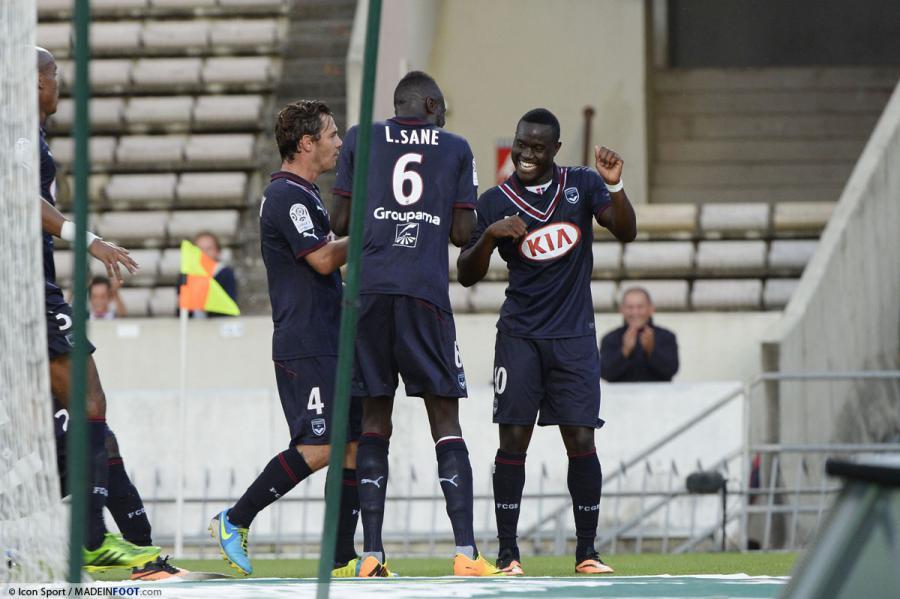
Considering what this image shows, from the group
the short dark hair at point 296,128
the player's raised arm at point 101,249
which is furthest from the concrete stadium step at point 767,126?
the player's raised arm at point 101,249

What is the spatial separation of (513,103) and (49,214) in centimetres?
1430

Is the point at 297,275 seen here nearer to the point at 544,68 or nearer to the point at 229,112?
the point at 229,112

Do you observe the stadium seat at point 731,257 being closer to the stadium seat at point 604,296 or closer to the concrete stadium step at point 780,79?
the stadium seat at point 604,296

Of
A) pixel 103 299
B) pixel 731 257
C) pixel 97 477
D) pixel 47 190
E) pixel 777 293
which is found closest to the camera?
pixel 97 477

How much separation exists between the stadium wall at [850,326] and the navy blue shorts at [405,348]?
6919 millimetres

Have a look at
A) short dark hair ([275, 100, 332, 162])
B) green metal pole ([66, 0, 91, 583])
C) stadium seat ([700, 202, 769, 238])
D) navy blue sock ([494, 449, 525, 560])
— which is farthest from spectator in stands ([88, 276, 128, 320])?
green metal pole ([66, 0, 91, 583])

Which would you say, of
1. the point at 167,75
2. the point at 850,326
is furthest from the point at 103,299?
the point at 850,326

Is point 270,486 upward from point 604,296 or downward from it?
downward

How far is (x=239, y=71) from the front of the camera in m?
19.0

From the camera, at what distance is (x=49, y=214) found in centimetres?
654

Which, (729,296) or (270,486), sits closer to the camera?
(270,486)

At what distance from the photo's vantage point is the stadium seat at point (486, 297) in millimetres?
16562

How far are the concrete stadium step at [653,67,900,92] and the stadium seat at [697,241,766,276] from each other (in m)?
4.69

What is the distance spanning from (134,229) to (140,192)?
25.0 inches
